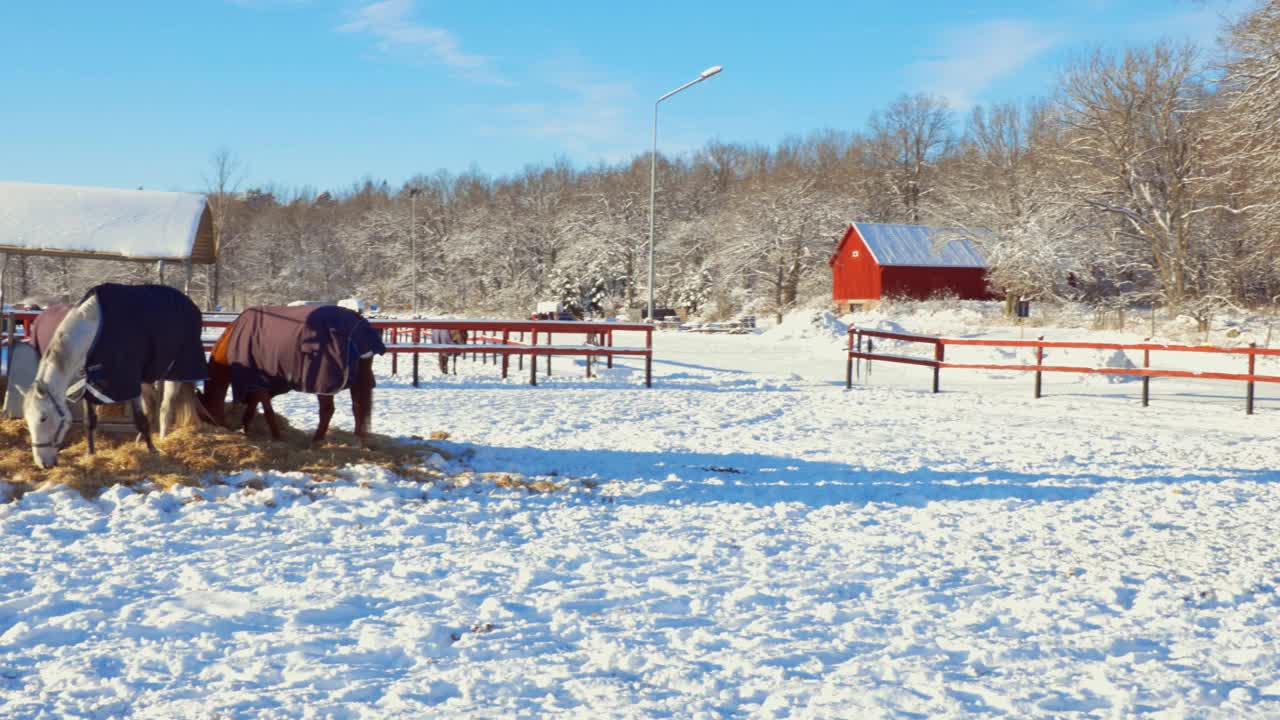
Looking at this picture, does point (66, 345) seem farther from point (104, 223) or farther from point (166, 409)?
point (104, 223)

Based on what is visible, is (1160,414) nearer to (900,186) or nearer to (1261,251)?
(1261,251)

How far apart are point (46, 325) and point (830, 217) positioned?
51.2 metres

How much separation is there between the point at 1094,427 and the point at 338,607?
30.4ft

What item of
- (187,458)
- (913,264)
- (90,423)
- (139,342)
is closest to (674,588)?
(187,458)

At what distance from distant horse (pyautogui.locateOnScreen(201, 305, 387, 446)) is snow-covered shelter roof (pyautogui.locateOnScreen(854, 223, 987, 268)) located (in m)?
40.8

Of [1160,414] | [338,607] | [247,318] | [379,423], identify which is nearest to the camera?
[338,607]

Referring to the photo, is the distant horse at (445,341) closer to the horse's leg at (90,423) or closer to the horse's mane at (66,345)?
the horse's leg at (90,423)

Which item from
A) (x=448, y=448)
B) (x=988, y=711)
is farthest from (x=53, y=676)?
(x=448, y=448)

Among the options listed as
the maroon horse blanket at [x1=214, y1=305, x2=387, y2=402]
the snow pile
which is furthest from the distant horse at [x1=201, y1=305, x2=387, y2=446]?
the snow pile

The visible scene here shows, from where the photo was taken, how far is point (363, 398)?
7648mm

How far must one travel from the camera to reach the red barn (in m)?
46.0

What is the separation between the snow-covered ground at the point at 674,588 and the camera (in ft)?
11.3

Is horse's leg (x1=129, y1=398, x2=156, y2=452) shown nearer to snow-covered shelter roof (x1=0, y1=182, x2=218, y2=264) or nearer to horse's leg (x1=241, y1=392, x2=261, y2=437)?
horse's leg (x1=241, y1=392, x2=261, y2=437)

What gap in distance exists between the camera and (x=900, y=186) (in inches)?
2687
